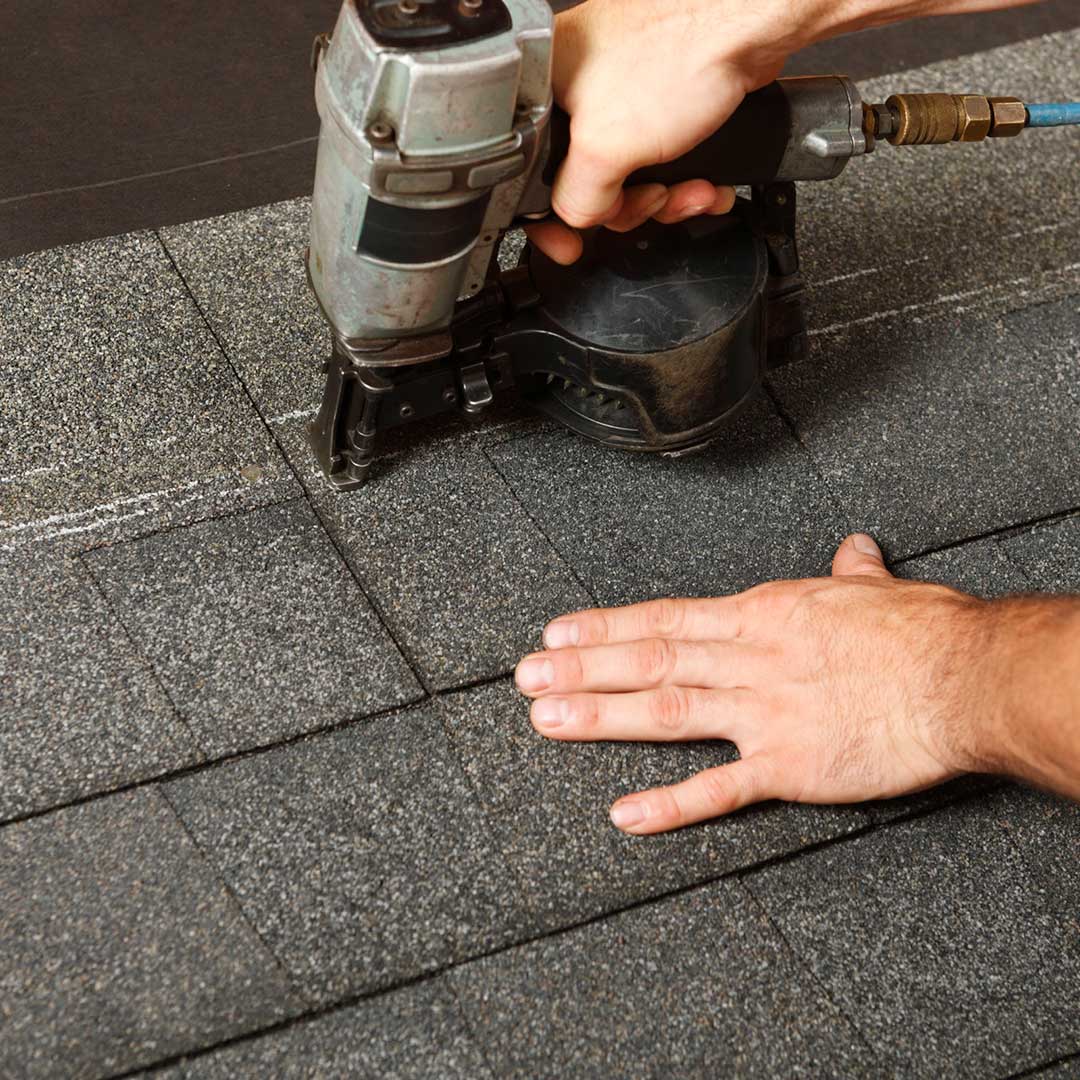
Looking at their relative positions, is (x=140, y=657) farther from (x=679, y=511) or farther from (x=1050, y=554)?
(x=1050, y=554)

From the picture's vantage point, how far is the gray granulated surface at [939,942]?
3.81ft

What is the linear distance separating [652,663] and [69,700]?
57 cm

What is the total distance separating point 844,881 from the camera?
1237 mm

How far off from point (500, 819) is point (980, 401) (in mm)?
839

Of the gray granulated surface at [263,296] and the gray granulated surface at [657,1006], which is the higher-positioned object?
the gray granulated surface at [263,296]

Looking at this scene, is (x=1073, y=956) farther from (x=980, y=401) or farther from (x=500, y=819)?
(x=980, y=401)

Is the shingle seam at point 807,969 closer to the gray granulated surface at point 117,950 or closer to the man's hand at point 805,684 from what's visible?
the man's hand at point 805,684

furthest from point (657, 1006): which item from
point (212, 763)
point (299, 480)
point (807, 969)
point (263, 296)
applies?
point (263, 296)

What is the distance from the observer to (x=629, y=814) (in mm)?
1234

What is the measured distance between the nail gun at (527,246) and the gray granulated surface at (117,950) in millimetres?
469

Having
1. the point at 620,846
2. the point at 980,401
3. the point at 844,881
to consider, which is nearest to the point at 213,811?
the point at 620,846

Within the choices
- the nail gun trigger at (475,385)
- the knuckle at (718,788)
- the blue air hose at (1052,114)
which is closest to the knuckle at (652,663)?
the knuckle at (718,788)

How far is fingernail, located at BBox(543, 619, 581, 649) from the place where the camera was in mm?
1335

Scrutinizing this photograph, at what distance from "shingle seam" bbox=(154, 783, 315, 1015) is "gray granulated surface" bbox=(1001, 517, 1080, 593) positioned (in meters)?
0.91
